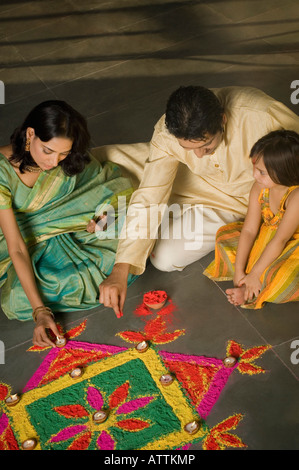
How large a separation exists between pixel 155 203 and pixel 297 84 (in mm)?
1971

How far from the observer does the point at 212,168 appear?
2.97 meters

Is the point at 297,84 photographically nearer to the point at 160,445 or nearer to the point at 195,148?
the point at 195,148

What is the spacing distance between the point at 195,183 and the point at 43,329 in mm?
1099

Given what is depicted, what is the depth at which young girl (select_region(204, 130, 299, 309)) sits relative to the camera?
2635 millimetres

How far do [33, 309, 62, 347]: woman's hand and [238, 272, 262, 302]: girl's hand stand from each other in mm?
912

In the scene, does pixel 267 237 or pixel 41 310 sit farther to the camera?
pixel 267 237

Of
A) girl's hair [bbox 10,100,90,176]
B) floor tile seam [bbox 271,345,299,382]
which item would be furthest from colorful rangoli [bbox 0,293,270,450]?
girl's hair [bbox 10,100,90,176]

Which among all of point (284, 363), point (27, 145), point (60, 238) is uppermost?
point (27, 145)

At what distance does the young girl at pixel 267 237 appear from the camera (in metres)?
2.63

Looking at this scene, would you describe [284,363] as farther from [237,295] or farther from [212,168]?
[212,168]

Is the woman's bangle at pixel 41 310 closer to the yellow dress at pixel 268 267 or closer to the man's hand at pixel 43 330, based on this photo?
the man's hand at pixel 43 330
